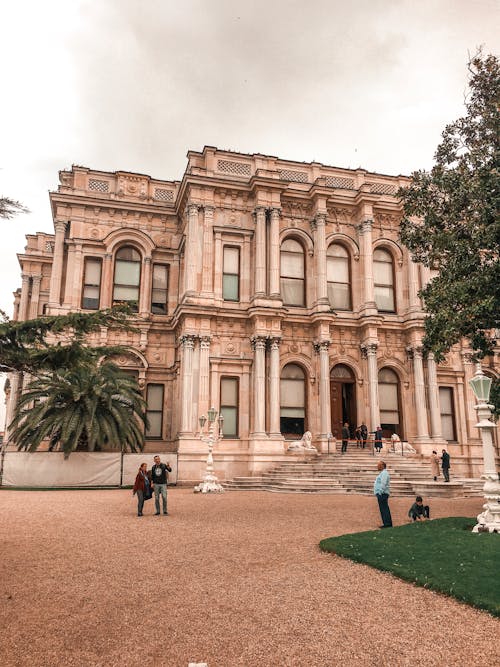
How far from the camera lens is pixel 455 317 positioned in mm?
12672

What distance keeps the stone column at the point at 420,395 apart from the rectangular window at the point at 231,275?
928 centimetres

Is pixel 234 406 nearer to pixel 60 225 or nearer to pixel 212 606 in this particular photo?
pixel 60 225

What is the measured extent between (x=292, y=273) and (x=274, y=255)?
6.46 feet

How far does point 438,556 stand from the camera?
8.15 m

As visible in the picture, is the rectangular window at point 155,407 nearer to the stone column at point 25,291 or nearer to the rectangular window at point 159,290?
the rectangular window at point 159,290

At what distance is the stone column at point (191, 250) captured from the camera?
24.8 metres

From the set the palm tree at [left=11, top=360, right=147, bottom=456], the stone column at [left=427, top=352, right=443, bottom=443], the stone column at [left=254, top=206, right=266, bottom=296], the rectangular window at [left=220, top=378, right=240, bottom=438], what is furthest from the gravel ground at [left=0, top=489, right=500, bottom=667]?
the stone column at [left=427, top=352, right=443, bottom=443]

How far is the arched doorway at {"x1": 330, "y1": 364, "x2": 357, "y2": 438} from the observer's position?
2620 centimetres

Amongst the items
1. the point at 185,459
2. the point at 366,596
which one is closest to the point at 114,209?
the point at 185,459

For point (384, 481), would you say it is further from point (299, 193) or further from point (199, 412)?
point (299, 193)

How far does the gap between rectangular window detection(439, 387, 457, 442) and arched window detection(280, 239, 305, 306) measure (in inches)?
350

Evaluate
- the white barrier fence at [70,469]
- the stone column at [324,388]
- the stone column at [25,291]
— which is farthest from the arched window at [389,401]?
the stone column at [25,291]

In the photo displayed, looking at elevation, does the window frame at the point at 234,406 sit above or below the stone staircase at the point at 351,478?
above

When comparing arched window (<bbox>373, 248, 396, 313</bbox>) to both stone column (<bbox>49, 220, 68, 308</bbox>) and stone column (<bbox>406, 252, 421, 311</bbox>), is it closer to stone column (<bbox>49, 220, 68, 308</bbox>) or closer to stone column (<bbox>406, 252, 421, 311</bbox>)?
stone column (<bbox>406, 252, 421, 311</bbox>)
